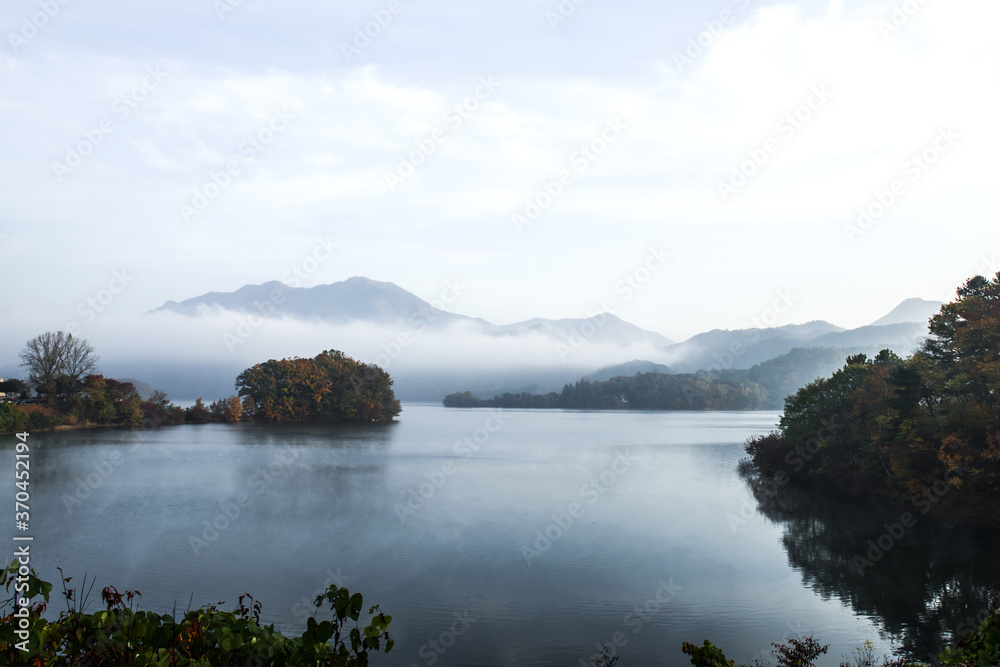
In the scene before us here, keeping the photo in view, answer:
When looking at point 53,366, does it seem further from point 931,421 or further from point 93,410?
point 931,421

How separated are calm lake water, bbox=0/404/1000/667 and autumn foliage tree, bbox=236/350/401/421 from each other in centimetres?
5411

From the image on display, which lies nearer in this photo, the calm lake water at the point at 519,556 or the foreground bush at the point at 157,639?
the foreground bush at the point at 157,639

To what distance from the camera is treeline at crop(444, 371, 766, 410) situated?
149125 mm

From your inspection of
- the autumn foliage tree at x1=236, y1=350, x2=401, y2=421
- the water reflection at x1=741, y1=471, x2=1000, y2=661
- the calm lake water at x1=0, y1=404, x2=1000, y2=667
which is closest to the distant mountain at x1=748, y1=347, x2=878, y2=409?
the autumn foliage tree at x1=236, y1=350, x2=401, y2=421

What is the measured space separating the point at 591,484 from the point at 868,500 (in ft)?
39.9

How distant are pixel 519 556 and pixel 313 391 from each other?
255ft

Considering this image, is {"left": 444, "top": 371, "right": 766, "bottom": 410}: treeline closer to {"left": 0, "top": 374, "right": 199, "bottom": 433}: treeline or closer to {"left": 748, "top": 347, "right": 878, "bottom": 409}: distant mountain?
{"left": 748, "top": 347, "right": 878, "bottom": 409}: distant mountain

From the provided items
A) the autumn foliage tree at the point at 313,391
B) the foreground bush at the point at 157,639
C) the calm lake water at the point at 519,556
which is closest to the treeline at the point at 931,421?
the calm lake water at the point at 519,556

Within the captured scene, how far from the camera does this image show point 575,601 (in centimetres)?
1422

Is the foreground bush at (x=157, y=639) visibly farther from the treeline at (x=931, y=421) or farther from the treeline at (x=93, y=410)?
the treeline at (x=93, y=410)

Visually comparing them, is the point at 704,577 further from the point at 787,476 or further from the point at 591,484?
the point at 787,476

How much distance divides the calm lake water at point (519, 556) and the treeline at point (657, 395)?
118297 mm

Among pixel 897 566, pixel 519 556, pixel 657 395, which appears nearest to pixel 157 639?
pixel 519 556

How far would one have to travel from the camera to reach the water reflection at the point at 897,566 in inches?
526
